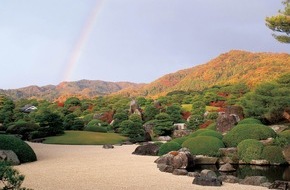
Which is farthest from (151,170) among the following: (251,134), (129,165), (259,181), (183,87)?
(183,87)

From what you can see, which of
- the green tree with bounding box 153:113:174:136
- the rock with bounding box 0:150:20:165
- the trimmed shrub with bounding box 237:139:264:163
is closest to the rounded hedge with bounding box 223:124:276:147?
the trimmed shrub with bounding box 237:139:264:163

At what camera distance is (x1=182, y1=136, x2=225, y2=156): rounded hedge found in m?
16.2

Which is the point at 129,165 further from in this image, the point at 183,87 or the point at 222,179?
the point at 183,87

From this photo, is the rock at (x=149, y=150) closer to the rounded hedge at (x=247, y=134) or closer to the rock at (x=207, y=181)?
the rounded hedge at (x=247, y=134)

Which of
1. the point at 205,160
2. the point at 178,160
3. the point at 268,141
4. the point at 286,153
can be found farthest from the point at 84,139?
the point at 286,153

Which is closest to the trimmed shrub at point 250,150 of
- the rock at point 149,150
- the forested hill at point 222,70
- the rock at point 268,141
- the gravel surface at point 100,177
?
the rock at point 268,141

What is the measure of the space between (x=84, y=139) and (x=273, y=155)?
15.4 m

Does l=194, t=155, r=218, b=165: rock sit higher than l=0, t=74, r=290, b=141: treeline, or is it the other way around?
l=0, t=74, r=290, b=141: treeline

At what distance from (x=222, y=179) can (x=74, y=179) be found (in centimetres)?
466

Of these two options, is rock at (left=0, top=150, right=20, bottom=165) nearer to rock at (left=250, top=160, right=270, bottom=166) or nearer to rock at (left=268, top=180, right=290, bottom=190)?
rock at (left=268, top=180, right=290, bottom=190)

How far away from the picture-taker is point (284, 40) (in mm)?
15711

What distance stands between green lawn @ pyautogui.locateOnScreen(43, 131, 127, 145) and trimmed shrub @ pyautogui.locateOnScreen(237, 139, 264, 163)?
12.9m

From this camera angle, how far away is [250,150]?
15305 millimetres

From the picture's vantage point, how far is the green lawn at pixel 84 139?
82.7ft
